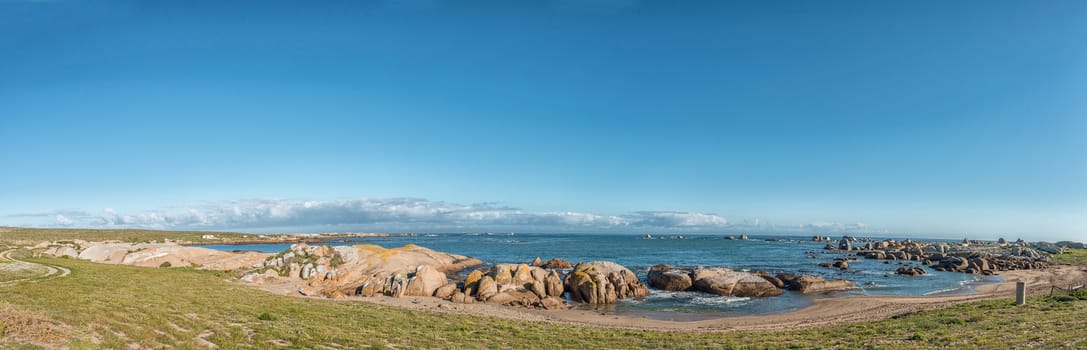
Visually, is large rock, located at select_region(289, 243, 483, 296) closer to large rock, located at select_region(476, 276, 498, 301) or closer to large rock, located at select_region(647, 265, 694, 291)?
large rock, located at select_region(476, 276, 498, 301)

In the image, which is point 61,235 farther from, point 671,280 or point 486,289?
point 671,280

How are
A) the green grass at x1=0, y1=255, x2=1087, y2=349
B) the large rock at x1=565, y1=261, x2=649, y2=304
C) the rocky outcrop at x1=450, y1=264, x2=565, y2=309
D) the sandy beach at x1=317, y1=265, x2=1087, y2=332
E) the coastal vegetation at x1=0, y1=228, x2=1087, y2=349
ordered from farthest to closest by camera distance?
the large rock at x1=565, y1=261, x2=649, y2=304, the rocky outcrop at x1=450, y1=264, x2=565, y2=309, the sandy beach at x1=317, y1=265, x2=1087, y2=332, the green grass at x1=0, y1=255, x2=1087, y2=349, the coastal vegetation at x1=0, y1=228, x2=1087, y2=349

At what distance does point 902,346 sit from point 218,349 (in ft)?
72.5

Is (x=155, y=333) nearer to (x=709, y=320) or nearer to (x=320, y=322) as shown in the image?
(x=320, y=322)

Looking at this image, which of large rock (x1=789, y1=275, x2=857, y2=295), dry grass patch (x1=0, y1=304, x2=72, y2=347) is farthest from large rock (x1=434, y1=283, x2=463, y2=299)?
large rock (x1=789, y1=275, x2=857, y2=295)

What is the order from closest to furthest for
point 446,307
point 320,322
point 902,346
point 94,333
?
point 94,333 → point 902,346 → point 320,322 → point 446,307

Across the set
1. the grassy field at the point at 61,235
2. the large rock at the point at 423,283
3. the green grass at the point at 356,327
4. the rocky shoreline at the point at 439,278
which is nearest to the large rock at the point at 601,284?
the rocky shoreline at the point at 439,278

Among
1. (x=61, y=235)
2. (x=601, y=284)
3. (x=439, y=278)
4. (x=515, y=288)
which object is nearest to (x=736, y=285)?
(x=601, y=284)

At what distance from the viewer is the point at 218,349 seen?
13.7 m

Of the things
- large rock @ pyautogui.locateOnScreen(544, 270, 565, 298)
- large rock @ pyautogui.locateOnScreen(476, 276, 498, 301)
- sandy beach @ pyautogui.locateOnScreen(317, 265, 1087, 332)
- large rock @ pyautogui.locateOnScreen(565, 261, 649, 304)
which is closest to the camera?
sandy beach @ pyautogui.locateOnScreen(317, 265, 1087, 332)

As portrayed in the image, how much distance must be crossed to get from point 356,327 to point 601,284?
23.0 m

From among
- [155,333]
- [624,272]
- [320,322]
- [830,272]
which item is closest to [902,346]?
[320,322]

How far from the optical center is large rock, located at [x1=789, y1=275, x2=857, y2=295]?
43.4m

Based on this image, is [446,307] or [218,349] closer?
[218,349]
